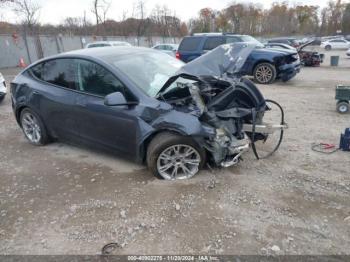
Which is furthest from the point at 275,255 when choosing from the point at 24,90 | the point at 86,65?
the point at 24,90

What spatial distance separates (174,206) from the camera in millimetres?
3229

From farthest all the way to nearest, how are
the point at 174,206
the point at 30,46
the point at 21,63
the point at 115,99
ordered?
the point at 30,46 < the point at 21,63 < the point at 115,99 < the point at 174,206

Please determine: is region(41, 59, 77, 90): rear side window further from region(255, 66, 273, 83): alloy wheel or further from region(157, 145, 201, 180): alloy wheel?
region(255, 66, 273, 83): alloy wheel

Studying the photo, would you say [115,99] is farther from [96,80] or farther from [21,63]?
[21,63]

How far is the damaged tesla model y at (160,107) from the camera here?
11.7 ft

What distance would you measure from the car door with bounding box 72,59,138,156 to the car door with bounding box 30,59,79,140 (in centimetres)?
17

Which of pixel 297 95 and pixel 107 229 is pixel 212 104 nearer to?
pixel 107 229

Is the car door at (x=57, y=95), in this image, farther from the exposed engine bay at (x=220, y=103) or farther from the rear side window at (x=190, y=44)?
the rear side window at (x=190, y=44)

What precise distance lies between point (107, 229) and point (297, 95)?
7266 mm

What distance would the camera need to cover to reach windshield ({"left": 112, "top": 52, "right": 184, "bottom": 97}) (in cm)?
383

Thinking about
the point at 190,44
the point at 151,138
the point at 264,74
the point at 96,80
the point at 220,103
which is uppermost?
the point at 190,44

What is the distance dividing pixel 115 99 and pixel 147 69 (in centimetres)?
85

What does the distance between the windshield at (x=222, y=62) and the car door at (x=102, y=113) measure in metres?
0.95

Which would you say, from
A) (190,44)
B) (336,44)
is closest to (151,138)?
(190,44)
